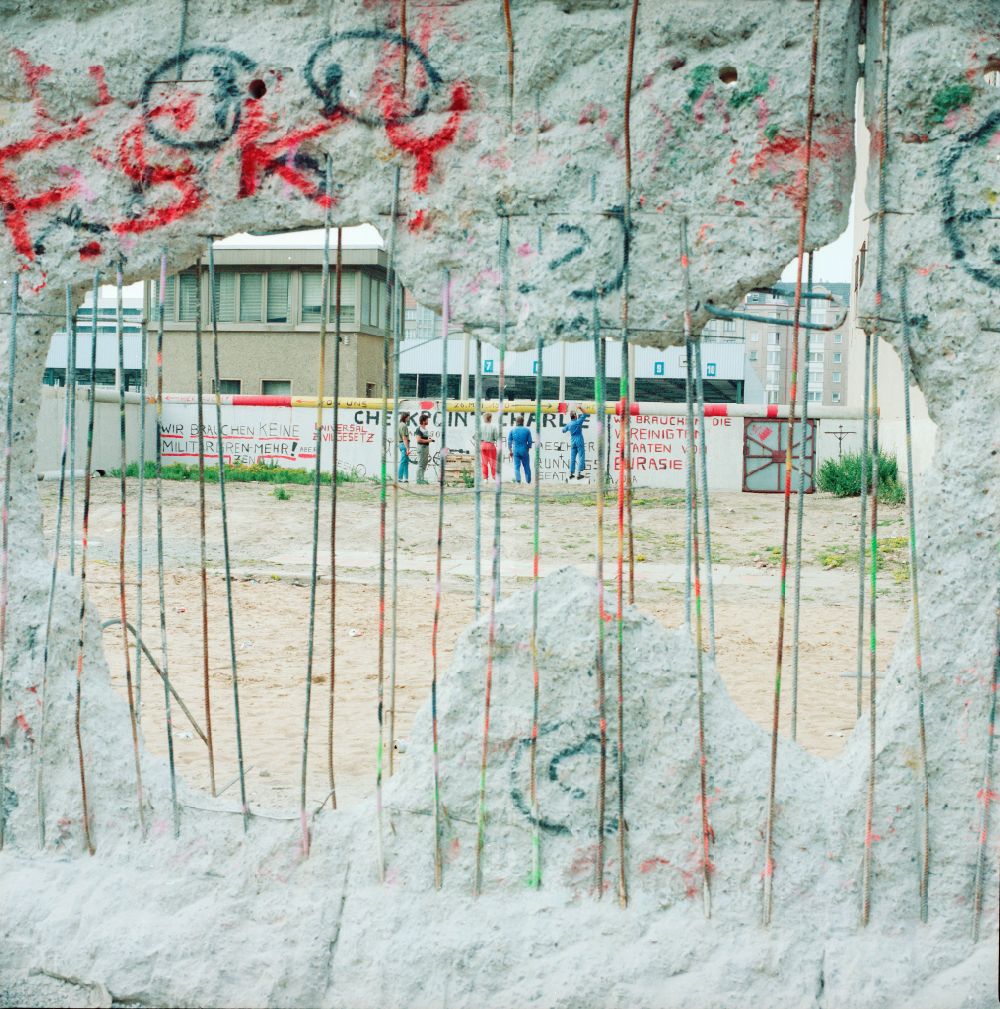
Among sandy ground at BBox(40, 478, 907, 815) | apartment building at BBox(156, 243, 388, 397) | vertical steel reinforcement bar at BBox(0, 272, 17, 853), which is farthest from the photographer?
apartment building at BBox(156, 243, 388, 397)

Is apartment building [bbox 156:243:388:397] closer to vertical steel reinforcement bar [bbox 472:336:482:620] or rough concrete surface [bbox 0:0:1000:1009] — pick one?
rough concrete surface [bbox 0:0:1000:1009]

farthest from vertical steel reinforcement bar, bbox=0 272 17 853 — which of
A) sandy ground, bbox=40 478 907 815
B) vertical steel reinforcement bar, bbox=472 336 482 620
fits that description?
vertical steel reinforcement bar, bbox=472 336 482 620

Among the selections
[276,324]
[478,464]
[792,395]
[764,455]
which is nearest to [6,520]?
[478,464]

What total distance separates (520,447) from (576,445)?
1043mm

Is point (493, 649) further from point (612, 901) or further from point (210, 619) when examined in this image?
point (210, 619)

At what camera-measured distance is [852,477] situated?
16.0 m

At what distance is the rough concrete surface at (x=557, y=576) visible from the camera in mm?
2395

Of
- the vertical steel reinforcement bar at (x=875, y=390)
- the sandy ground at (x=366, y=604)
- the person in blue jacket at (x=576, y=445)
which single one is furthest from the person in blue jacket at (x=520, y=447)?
the vertical steel reinforcement bar at (x=875, y=390)

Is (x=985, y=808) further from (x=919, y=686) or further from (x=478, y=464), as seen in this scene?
(x=478, y=464)

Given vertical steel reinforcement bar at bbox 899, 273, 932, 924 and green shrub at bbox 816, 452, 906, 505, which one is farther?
green shrub at bbox 816, 452, 906, 505

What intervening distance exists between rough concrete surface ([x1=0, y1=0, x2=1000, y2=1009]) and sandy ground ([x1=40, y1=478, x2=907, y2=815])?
464 mm

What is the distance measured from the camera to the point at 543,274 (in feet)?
8.34

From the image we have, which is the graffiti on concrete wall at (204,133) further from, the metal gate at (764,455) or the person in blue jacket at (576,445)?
the metal gate at (764,455)

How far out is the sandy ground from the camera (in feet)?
17.2
